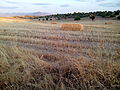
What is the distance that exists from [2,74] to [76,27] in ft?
44.1

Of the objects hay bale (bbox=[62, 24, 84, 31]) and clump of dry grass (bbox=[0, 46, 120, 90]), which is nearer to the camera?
clump of dry grass (bbox=[0, 46, 120, 90])

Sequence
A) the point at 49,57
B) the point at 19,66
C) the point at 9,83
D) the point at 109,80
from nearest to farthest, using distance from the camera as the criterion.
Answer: the point at 109,80 → the point at 9,83 → the point at 19,66 → the point at 49,57

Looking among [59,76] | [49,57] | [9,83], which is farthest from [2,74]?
[49,57]

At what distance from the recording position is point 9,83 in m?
3.57

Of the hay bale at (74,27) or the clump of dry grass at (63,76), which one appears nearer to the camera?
the clump of dry grass at (63,76)

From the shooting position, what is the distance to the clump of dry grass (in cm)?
334

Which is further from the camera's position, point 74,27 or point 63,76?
point 74,27

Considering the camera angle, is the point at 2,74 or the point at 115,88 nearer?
the point at 115,88

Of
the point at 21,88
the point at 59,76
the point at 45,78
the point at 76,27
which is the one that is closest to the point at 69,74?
the point at 59,76

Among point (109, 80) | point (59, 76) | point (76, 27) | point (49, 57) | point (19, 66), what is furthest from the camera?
point (76, 27)

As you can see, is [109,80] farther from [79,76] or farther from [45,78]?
[45,78]

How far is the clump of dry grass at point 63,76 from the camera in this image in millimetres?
3345

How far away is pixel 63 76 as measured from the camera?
3893 mm

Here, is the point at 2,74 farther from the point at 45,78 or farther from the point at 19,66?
the point at 45,78
